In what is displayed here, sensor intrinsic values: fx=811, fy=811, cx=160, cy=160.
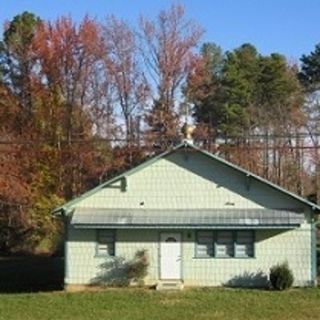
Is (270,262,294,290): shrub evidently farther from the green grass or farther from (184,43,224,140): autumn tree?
(184,43,224,140): autumn tree

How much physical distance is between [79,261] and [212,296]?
21.7ft

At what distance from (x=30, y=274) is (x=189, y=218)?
40.8 feet

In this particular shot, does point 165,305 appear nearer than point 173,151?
Yes

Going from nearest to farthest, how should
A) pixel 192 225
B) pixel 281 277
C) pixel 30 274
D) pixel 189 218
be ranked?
1. pixel 281 277
2. pixel 192 225
3. pixel 189 218
4. pixel 30 274

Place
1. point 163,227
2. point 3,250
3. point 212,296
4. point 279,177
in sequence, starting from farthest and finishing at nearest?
point 279,177 < point 3,250 < point 163,227 < point 212,296

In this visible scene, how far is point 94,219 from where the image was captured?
35562 mm

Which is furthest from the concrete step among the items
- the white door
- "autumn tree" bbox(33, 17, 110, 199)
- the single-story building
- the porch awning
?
"autumn tree" bbox(33, 17, 110, 199)

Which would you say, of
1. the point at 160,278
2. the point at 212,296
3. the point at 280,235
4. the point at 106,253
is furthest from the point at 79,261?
the point at 280,235

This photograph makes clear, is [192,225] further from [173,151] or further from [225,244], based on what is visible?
[173,151]

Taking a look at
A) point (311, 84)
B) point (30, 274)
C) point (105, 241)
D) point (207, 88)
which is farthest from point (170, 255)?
point (311, 84)

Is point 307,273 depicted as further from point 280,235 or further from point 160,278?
point 160,278

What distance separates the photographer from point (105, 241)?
3616 centimetres

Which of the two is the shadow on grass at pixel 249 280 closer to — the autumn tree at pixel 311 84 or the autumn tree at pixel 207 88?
the autumn tree at pixel 207 88

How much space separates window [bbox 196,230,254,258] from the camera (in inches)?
1411
